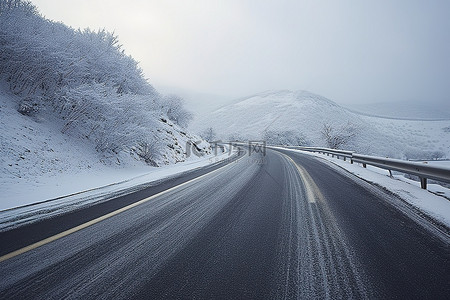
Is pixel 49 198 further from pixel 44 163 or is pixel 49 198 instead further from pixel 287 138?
pixel 287 138

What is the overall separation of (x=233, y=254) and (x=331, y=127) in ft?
174

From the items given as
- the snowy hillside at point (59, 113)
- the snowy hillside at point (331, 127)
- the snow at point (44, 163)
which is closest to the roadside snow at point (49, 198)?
the snow at point (44, 163)

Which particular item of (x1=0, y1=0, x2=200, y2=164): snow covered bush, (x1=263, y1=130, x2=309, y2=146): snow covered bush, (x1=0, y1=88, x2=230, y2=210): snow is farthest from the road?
(x1=263, y1=130, x2=309, y2=146): snow covered bush

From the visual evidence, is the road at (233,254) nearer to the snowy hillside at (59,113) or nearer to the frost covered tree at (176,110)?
the snowy hillside at (59,113)

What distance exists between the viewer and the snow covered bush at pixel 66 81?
868 centimetres

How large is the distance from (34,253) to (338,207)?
16.0 feet

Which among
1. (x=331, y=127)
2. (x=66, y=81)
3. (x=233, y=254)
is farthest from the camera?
(x=331, y=127)

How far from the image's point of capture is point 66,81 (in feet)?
33.3

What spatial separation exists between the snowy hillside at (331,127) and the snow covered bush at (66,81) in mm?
35773

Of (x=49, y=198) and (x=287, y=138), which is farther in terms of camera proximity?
(x=287, y=138)

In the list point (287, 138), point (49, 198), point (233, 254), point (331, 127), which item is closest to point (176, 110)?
point (49, 198)

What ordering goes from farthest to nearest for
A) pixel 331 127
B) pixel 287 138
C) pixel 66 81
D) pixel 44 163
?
pixel 287 138 → pixel 331 127 → pixel 66 81 → pixel 44 163

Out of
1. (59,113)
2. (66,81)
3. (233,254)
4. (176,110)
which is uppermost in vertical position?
(176,110)

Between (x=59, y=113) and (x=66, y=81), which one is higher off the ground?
(x=66, y=81)
